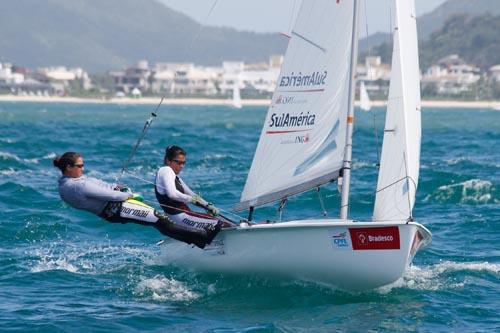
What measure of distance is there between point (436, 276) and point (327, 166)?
2.27 metres

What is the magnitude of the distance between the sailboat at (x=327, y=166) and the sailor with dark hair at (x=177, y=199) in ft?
0.92

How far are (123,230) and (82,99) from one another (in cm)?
18057

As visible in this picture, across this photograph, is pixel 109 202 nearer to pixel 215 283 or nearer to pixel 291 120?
pixel 215 283

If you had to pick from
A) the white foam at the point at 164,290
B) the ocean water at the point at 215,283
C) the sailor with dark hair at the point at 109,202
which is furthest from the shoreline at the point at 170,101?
the sailor with dark hair at the point at 109,202

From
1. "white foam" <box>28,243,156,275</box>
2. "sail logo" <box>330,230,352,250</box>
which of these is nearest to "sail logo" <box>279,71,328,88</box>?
"sail logo" <box>330,230,352,250</box>

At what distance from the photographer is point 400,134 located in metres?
13.2

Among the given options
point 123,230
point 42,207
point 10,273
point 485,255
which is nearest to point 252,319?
point 10,273

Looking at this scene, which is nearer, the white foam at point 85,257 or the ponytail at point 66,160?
the ponytail at point 66,160

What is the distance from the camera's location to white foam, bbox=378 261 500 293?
13752mm

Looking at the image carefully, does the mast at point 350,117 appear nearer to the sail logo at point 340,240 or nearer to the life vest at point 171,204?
the sail logo at point 340,240

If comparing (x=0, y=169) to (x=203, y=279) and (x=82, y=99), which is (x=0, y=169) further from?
(x=82, y=99)

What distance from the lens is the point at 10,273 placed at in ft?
Answer: 48.0

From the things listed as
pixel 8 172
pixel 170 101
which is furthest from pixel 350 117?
pixel 170 101

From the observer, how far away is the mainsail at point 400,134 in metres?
13.1
